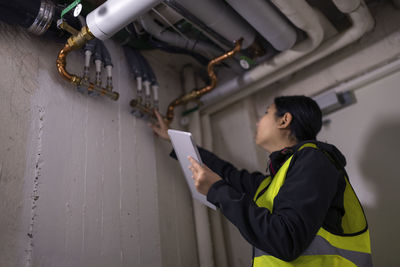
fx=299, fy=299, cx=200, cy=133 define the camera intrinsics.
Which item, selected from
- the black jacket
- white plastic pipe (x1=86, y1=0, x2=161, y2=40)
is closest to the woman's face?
the black jacket

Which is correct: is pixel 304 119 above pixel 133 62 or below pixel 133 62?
below

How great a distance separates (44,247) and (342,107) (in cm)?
142

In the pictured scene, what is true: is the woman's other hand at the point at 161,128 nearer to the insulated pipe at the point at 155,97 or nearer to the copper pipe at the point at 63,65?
the insulated pipe at the point at 155,97

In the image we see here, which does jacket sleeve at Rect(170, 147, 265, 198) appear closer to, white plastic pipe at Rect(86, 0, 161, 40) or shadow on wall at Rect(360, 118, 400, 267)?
shadow on wall at Rect(360, 118, 400, 267)

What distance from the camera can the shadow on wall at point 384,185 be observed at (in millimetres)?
1236

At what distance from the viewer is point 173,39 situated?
1.42 m

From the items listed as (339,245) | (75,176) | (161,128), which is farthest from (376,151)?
(75,176)

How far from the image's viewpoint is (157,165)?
1.44m

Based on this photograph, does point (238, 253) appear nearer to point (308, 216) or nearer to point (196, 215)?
point (196, 215)

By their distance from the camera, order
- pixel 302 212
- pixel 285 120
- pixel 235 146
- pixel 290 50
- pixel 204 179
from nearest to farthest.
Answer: pixel 302 212 → pixel 204 179 → pixel 285 120 → pixel 290 50 → pixel 235 146

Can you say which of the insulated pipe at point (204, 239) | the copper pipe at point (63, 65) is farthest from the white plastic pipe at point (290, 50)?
the copper pipe at point (63, 65)

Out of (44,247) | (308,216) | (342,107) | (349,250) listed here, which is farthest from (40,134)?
(342,107)

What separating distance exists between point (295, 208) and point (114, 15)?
0.79m

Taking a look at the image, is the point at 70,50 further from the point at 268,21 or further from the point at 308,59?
the point at 308,59
